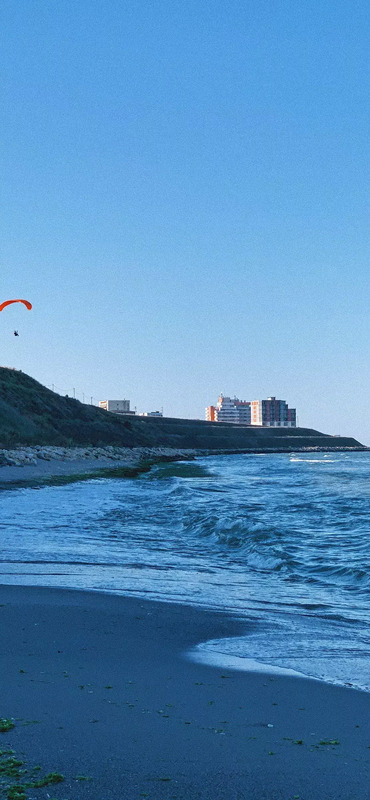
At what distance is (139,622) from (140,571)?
122 inches

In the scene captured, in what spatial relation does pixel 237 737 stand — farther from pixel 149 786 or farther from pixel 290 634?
pixel 290 634

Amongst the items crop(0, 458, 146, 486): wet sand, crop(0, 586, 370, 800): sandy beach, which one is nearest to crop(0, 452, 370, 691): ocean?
crop(0, 586, 370, 800): sandy beach

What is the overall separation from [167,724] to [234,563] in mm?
7225

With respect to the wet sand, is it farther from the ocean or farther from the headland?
the ocean

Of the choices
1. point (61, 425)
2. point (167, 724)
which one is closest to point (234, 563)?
point (167, 724)

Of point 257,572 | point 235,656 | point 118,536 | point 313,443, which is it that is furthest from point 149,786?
point 313,443

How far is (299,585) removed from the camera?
8859 mm

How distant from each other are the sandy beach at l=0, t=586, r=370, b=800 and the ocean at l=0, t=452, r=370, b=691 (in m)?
0.55

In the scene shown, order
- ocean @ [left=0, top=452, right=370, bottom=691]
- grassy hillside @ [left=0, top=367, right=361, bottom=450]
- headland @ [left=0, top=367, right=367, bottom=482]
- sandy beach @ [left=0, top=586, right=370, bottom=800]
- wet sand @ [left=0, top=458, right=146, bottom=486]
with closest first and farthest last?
sandy beach @ [left=0, top=586, right=370, bottom=800] → ocean @ [left=0, top=452, right=370, bottom=691] → wet sand @ [left=0, top=458, right=146, bottom=486] → headland @ [left=0, top=367, right=367, bottom=482] → grassy hillside @ [left=0, top=367, right=361, bottom=450]

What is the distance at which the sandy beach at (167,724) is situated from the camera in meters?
2.83

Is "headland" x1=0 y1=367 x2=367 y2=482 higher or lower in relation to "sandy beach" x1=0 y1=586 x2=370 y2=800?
higher

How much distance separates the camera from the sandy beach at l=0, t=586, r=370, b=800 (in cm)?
283

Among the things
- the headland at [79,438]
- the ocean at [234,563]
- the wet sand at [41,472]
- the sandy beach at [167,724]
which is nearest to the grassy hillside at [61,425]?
the headland at [79,438]

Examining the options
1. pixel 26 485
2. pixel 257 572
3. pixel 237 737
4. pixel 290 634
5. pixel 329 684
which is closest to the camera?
pixel 237 737
